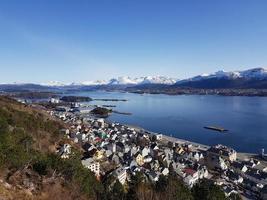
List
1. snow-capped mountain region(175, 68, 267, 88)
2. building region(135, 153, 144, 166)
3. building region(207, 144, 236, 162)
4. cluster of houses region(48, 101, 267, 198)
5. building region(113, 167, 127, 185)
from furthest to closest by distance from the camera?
snow-capped mountain region(175, 68, 267, 88)
building region(207, 144, 236, 162)
building region(135, 153, 144, 166)
cluster of houses region(48, 101, 267, 198)
building region(113, 167, 127, 185)

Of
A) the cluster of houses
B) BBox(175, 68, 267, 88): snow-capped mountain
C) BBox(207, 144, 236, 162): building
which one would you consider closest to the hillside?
the cluster of houses

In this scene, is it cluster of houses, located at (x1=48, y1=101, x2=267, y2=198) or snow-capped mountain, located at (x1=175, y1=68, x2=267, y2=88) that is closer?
cluster of houses, located at (x1=48, y1=101, x2=267, y2=198)

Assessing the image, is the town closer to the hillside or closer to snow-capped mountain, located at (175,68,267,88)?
the hillside

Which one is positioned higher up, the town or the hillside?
the hillside

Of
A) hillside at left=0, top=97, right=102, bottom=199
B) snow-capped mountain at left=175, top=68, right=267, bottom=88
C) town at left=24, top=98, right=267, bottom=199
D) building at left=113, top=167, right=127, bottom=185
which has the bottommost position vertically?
town at left=24, top=98, right=267, bottom=199

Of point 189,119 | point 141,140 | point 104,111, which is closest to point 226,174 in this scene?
point 141,140


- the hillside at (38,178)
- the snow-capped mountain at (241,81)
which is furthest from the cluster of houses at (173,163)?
the snow-capped mountain at (241,81)

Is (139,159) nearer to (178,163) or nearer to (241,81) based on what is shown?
(178,163)

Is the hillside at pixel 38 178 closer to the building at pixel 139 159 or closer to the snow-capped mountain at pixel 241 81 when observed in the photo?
the building at pixel 139 159
